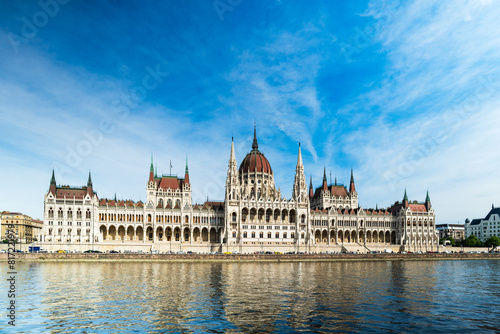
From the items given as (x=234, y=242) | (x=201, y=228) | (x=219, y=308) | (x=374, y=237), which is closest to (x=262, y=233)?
(x=234, y=242)

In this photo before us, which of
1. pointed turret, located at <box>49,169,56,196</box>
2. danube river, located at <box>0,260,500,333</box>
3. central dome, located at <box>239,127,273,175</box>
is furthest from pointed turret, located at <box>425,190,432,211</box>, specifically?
pointed turret, located at <box>49,169,56,196</box>

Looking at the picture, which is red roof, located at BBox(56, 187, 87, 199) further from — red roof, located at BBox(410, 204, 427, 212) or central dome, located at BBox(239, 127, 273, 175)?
red roof, located at BBox(410, 204, 427, 212)

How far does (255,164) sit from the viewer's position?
15988cm

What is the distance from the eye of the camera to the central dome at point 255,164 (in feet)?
522

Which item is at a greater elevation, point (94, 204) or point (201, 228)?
point (94, 204)

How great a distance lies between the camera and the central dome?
159 meters

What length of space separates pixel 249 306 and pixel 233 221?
101324 millimetres

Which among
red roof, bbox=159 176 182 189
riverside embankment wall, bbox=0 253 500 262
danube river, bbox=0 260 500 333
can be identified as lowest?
riverside embankment wall, bbox=0 253 500 262

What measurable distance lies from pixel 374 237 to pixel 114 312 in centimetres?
13935

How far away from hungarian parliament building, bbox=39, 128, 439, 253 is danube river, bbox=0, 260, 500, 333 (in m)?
73.3

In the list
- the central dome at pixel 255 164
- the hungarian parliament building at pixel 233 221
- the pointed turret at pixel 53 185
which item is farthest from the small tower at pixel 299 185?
the pointed turret at pixel 53 185

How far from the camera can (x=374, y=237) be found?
527 feet

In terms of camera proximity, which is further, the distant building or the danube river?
the distant building

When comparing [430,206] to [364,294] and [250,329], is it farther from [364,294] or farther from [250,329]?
[250,329]
